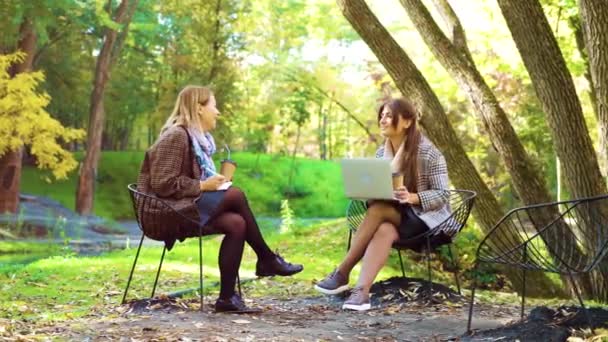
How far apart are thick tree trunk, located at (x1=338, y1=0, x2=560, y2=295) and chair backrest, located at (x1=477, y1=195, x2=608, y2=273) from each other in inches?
9.5

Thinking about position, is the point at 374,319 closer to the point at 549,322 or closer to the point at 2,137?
the point at 549,322

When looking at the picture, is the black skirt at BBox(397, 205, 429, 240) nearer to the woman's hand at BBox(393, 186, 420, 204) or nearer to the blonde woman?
the woman's hand at BBox(393, 186, 420, 204)

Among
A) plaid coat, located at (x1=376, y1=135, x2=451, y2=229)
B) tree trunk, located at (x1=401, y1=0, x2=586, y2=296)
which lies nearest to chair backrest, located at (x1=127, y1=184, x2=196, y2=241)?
plaid coat, located at (x1=376, y1=135, x2=451, y2=229)

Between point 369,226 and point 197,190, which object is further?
point 369,226

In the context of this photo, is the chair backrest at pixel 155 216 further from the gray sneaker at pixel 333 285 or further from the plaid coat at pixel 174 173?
the gray sneaker at pixel 333 285

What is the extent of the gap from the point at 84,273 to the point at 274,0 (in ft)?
40.3

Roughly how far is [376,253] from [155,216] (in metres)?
1.09

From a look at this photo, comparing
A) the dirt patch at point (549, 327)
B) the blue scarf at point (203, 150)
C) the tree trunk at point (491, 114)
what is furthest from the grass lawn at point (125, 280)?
the dirt patch at point (549, 327)

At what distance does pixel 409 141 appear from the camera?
162 inches

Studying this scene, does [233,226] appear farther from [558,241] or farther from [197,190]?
[558,241]

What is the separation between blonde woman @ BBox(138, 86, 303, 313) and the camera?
11.9 ft

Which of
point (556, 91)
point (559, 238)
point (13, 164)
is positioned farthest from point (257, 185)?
point (556, 91)

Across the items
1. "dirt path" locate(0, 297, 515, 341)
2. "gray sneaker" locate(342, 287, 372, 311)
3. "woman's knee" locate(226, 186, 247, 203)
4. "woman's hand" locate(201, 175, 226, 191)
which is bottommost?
"dirt path" locate(0, 297, 515, 341)

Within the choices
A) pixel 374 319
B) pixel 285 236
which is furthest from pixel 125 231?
pixel 374 319
